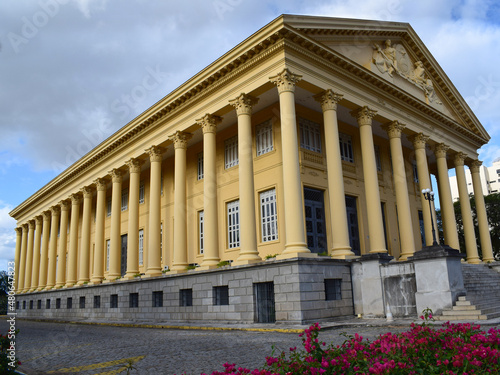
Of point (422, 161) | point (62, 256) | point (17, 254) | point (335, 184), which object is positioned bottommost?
point (62, 256)

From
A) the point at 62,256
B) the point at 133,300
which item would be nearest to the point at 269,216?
the point at 133,300

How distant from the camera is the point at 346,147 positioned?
22.7 meters

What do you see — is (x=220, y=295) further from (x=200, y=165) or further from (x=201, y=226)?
(x=200, y=165)

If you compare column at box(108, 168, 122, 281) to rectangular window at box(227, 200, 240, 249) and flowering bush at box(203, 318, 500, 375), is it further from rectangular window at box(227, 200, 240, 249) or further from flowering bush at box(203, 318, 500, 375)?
flowering bush at box(203, 318, 500, 375)

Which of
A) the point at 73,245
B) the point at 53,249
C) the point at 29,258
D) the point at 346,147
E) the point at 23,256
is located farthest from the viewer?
the point at 23,256

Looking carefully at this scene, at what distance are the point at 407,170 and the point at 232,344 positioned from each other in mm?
19581

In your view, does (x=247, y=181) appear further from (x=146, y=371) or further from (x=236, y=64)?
(x=146, y=371)

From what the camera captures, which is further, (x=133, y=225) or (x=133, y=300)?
(x=133, y=225)

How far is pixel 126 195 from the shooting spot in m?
31.2

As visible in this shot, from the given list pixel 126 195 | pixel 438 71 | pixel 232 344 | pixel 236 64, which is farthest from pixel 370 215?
pixel 126 195

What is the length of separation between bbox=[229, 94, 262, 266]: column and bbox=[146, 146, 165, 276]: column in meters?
6.78

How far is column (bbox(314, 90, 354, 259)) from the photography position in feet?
53.2

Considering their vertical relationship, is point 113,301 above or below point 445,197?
below

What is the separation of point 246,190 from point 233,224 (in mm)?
5288
